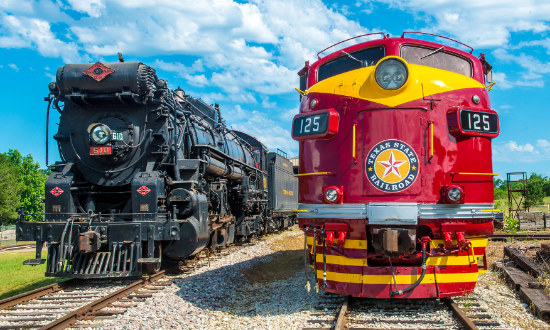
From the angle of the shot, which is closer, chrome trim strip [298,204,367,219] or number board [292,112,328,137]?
chrome trim strip [298,204,367,219]

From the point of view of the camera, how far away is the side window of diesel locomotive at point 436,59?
611 cm

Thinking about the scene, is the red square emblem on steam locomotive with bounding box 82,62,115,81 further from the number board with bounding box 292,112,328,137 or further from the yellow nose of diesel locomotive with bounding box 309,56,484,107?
the yellow nose of diesel locomotive with bounding box 309,56,484,107

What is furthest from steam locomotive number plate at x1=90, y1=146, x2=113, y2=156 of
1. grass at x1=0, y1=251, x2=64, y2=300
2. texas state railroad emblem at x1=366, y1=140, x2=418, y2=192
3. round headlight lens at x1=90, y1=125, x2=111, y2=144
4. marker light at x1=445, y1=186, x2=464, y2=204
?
marker light at x1=445, y1=186, x2=464, y2=204

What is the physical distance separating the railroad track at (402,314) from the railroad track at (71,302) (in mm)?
2933

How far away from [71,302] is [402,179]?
5269 millimetres

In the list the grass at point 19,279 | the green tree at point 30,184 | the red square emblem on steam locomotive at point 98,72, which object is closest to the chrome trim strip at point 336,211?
the red square emblem on steam locomotive at point 98,72

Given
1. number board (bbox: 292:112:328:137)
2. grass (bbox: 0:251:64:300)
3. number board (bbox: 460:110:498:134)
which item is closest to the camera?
number board (bbox: 460:110:498:134)

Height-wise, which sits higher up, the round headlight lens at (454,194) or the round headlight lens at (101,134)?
the round headlight lens at (101,134)

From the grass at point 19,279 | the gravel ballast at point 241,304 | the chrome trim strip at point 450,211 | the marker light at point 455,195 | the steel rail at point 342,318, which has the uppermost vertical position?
the marker light at point 455,195

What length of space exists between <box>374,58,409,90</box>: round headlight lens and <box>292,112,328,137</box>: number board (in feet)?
2.80

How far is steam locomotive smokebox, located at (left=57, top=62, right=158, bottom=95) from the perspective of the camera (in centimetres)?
863

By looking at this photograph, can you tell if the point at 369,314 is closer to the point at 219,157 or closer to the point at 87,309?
the point at 87,309

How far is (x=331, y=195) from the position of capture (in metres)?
5.82

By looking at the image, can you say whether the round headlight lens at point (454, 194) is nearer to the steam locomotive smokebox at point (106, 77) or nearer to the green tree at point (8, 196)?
the steam locomotive smokebox at point (106, 77)
